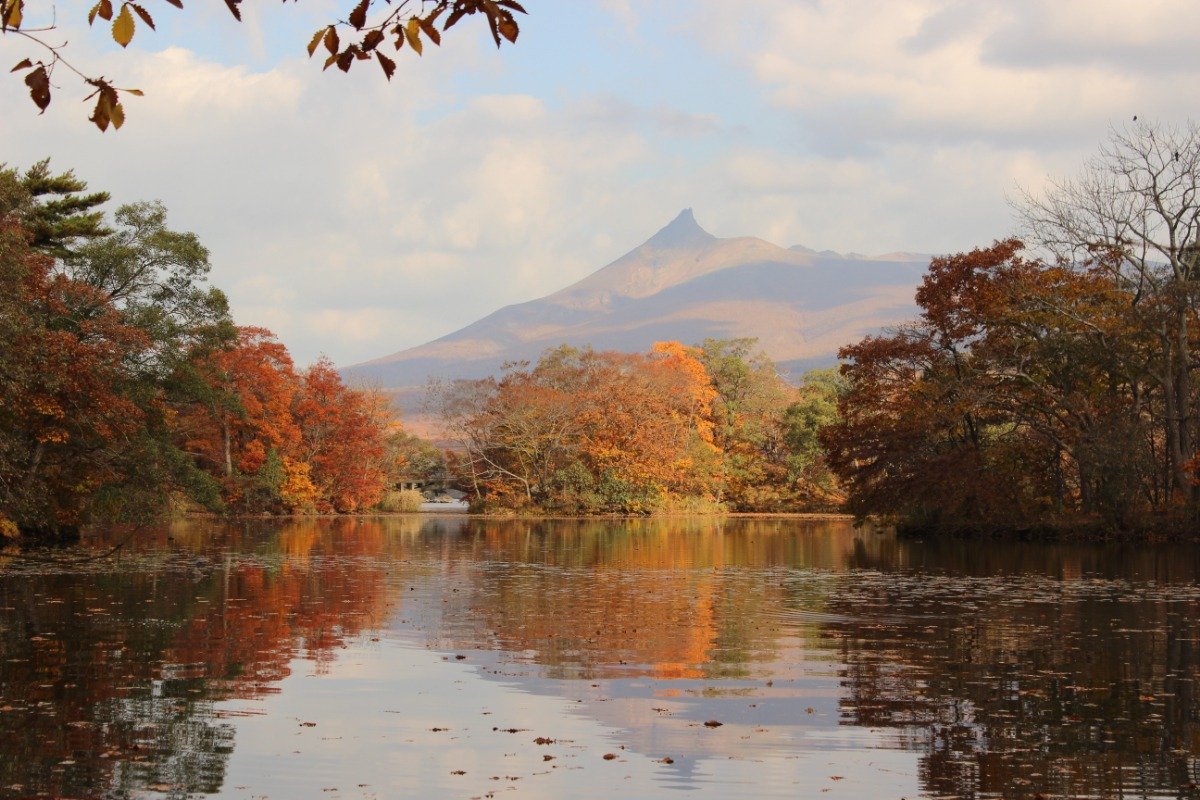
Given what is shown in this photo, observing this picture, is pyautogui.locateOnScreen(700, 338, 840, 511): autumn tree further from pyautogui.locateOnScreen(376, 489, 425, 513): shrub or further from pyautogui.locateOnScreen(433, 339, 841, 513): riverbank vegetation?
pyautogui.locateOnScreen(376, 489, 425, 513): shrub

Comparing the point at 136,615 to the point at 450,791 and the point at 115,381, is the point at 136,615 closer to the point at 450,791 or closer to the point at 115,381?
the point at 450,791

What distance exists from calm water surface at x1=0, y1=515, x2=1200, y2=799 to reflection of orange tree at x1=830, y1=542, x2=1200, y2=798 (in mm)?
41

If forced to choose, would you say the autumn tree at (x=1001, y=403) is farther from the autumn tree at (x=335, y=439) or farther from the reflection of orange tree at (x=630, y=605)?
the autumn tree at (x=335, y=439)

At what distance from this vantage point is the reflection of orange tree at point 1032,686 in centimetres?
879

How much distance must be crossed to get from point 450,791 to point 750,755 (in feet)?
7.51

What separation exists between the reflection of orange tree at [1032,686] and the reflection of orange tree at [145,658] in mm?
5373

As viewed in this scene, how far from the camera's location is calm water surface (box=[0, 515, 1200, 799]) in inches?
341

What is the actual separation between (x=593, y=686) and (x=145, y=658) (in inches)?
196

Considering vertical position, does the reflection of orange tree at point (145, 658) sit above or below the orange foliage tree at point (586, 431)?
below

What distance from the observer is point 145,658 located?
45.1 feet

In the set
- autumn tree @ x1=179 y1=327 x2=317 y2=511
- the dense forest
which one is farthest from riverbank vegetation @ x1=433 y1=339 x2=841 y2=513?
the dense forest

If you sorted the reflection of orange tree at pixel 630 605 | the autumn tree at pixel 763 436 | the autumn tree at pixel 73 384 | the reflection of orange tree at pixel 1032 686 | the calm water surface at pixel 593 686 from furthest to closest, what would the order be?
the autumn tree at pixel 763 436, the autumn tree at pixel 73 384, the reflection of orange tree at pixel 630 605, the reflection of orange tree at pixel 1032 686, the calm water surface at pixel 593 686

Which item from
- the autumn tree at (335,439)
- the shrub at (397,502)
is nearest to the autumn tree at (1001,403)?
the autumn tree at (335,439)

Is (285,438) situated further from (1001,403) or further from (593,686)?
(593,686)
